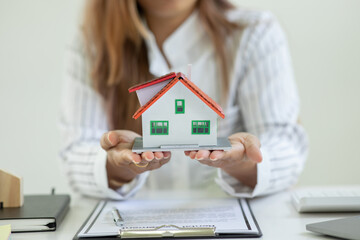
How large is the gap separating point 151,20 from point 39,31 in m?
1.02

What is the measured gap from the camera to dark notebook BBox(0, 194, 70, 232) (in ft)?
2.76

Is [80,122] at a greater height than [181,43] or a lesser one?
lesser

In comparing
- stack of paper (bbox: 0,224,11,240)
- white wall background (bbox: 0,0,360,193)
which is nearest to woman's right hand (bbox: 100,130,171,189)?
stack of paper (bbox: 0,224,11,240)

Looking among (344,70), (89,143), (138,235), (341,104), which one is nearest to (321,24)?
(344,70)

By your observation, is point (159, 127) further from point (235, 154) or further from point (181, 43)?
point (181, 43)

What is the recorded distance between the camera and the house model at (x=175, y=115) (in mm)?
795

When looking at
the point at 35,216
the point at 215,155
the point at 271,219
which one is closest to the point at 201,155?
the point at 215,155

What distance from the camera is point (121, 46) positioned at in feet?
4.56

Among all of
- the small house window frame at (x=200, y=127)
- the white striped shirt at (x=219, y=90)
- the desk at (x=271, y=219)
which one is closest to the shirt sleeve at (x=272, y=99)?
the white striped shirt at (x=219, y=90)

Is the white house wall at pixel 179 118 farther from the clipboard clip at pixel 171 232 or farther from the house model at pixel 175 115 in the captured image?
the clipboard clip at pixel 171 232

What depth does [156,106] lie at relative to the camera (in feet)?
2.63

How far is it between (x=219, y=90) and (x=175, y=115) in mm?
642

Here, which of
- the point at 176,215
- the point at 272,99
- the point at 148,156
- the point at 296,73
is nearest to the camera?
the point at 148,156

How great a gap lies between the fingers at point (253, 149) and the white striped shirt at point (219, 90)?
0.39 m
